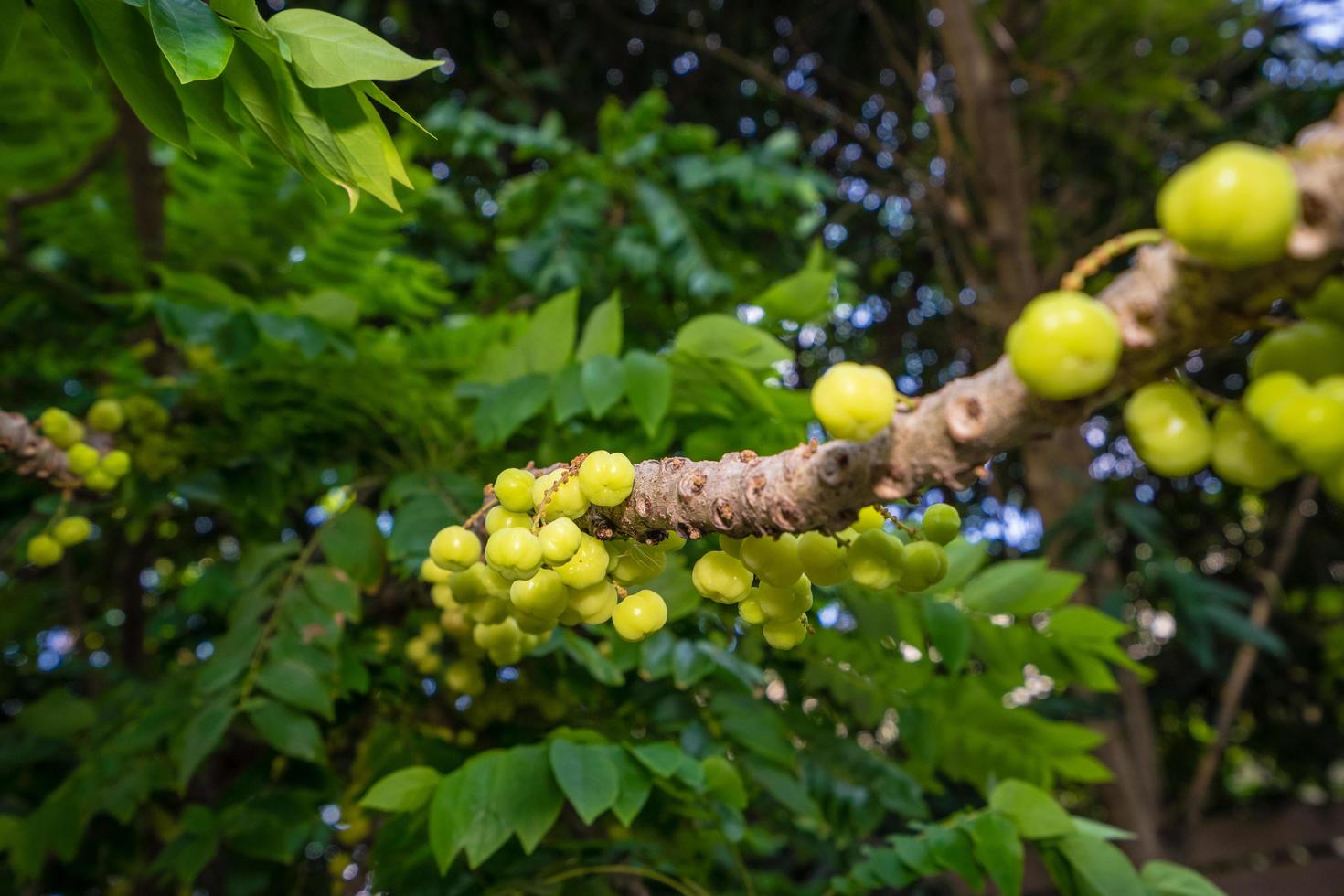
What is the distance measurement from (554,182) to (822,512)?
1786 mm

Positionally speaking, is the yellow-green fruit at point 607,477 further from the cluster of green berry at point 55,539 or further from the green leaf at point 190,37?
the cluster of green berry at point 55,539

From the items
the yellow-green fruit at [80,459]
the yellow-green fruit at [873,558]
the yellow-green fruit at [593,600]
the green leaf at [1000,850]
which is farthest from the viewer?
the yellow-green fruit at [80,459]

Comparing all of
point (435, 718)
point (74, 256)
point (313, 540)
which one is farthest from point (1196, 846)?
point (74, 256)

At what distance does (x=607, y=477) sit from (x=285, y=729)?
608 millimetres

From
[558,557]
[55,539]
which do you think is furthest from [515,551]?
[55,539]

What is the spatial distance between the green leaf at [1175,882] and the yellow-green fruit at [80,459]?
1.23 metres

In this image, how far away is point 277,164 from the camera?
→ 1469 millimetres

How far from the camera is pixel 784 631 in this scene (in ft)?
1.60

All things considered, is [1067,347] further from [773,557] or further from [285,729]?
[285,729]

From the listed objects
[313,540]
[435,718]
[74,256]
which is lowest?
[435,718]

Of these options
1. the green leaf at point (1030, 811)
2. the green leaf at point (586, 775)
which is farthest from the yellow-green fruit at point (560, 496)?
the green leaf at point (1030, 811)

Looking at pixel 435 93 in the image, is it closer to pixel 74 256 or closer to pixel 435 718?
pixel 74 256

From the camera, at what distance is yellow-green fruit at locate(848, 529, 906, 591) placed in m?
0.41

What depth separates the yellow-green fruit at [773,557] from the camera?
1.36 feet
